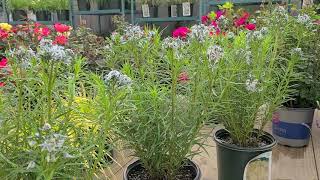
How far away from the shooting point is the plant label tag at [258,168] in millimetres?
1398

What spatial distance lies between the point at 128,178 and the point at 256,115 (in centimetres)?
60

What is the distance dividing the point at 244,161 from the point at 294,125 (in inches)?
27.0

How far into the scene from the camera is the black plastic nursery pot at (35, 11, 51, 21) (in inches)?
198

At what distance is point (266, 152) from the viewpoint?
4.56ft

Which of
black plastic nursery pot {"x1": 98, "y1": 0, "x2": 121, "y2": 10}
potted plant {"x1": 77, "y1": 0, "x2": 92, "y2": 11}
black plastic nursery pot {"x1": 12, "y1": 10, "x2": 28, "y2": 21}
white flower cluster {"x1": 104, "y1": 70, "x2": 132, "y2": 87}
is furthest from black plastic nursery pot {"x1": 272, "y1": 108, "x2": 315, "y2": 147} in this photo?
black plastic nursery pot {"x1": 12, "y1": 10, "x2": 28, "y2": 21}

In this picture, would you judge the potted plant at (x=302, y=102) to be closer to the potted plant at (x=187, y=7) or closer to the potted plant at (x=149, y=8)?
the potted plant at (x=187, y=7)

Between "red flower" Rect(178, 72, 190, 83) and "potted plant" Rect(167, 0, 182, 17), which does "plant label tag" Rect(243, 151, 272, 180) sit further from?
"potted plant" Rect(167, 0, 182, 17)

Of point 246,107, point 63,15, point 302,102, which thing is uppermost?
point 63,15

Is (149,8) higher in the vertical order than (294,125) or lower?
higher

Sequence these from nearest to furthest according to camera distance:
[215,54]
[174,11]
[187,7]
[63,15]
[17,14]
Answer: [215,54]
[187,7]
[174,11]
[63,15]
[17,14]

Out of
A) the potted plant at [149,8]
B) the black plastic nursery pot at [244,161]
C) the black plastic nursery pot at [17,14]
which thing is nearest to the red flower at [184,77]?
the black plastic nursery pot at [244,161]

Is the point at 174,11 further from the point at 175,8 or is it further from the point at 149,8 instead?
the point at 149,8

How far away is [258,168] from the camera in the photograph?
1.41m

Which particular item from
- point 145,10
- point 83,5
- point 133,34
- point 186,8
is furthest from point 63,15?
point 133,34
